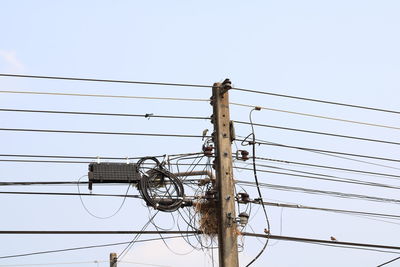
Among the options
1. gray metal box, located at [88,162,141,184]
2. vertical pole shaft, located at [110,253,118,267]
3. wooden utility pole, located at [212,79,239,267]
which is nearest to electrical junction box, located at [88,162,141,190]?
Answer: gray metal box, located at [88,162,141,184]

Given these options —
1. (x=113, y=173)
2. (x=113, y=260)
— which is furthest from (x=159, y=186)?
(x=113, y=260)

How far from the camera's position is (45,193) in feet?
43.6

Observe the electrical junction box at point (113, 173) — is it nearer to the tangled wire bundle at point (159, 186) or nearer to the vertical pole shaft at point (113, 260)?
the tangled wire bundle at point (159, 186)

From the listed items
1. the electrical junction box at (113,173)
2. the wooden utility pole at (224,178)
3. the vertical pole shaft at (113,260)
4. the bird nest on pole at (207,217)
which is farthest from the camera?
the vertical pole shaft at (113,260)

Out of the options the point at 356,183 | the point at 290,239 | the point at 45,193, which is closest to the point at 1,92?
the point at 45,193

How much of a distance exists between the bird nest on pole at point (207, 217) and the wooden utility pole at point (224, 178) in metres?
0.20

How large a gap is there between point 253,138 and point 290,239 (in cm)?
225

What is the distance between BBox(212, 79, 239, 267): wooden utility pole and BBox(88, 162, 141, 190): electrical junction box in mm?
1664

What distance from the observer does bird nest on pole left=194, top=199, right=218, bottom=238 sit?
13320 mm

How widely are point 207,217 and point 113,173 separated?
203 centimetres

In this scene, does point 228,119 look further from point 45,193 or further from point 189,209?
point 45,193

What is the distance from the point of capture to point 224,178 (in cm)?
1317

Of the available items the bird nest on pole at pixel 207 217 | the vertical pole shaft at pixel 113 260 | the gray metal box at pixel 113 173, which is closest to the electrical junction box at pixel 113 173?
the gray metal box at pixel 113 173

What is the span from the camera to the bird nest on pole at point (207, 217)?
43.7 feet
